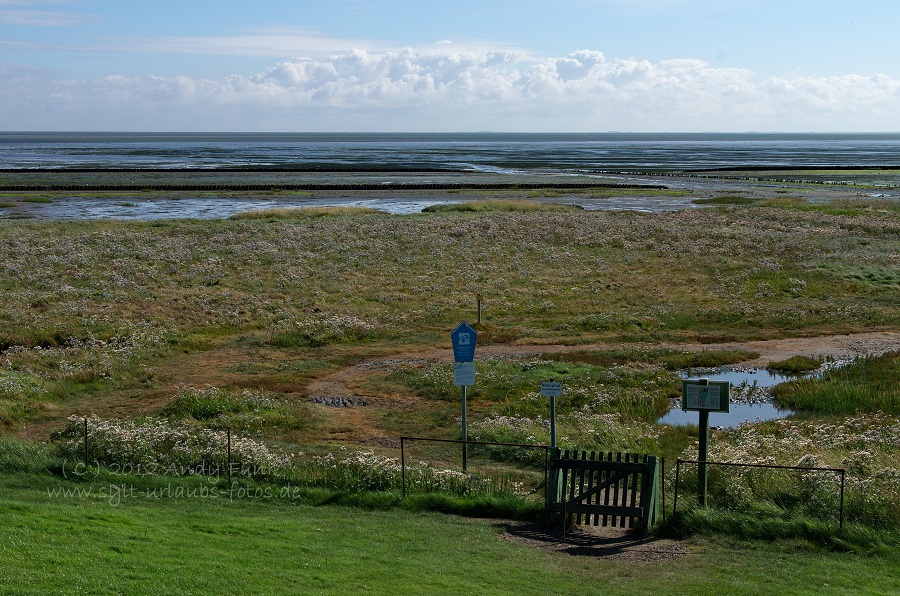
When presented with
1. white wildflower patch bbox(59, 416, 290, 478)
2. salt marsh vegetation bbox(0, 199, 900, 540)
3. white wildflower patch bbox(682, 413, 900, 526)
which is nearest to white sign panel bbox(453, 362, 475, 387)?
salt marsh vegetation bbox(0, 199, 900, 540)

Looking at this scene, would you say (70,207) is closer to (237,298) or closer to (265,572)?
(237,298)

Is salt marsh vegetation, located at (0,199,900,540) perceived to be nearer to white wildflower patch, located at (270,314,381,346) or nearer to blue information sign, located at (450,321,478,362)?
white wildflower patch, located at (270,314,381,346)

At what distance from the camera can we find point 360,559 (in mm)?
12914

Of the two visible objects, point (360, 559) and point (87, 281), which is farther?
point (87, 281)

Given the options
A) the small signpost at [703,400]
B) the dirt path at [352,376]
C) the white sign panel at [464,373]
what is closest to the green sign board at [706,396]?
the small signpost at [703,400]

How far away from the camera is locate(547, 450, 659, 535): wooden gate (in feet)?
48.8

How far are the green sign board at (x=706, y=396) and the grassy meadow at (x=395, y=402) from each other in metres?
1.69

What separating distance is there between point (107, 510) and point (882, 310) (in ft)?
111

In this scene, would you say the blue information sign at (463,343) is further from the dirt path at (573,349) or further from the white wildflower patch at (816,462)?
the dirt path at (573,349)

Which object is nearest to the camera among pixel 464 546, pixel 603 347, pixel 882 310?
pixel 464 546

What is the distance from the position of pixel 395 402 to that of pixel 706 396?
11.9m

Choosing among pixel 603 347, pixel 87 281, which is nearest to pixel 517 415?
pixel 603 347

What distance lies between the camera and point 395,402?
85.4 feet

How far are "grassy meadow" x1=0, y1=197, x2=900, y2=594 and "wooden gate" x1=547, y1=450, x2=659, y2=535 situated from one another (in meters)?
0.54
